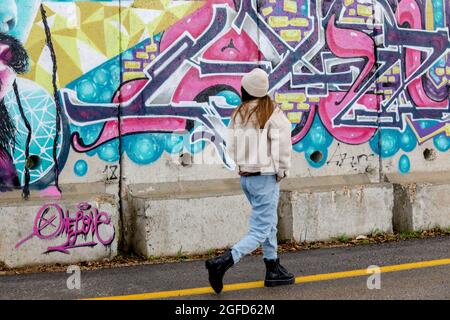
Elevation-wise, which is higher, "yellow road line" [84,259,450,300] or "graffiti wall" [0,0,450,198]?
"graffiti wall" [0,0,450,198]

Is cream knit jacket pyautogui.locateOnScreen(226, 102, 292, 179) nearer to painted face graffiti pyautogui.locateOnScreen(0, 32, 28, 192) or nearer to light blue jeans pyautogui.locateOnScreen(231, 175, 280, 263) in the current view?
light blue jeans pyautogui.locateOnScreen(231, 175, 280, 263)

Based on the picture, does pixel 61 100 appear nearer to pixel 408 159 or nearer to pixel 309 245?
pixel 309 245

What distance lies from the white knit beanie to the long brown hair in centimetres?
5

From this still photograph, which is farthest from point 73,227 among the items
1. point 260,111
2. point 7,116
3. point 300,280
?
point 260,111

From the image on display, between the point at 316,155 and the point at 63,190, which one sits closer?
the point at 63,190

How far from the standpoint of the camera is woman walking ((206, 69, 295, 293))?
4816 millimetres

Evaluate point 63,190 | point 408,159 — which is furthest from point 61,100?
point 408,159

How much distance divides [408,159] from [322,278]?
11.8 ft

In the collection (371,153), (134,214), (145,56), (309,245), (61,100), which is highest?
(145,56)

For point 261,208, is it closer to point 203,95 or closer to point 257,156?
point 257,156

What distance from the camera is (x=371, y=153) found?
823 centimetres

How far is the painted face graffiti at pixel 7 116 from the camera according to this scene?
6531 mm

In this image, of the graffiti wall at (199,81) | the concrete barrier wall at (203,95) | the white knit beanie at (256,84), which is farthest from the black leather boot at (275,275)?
the graffiti wall at (199,81)

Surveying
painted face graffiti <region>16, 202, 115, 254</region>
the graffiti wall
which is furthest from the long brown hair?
the graffiti wall
